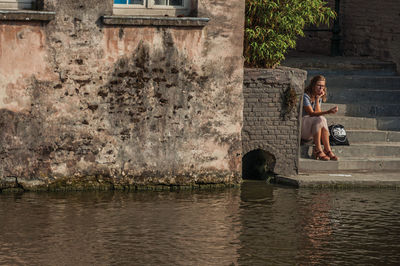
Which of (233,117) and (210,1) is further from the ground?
(210,1)

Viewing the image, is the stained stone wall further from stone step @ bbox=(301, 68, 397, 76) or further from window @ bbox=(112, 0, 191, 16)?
stone step @ bbox=(301, 68, 397, 76)

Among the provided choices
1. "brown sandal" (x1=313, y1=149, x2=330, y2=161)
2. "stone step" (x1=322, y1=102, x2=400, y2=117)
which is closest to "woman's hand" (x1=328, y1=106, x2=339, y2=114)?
"brown sandal" (x1=313, y1=149, x2=330, y2=161)

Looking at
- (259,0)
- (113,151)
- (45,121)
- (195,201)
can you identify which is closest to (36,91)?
(45,121)

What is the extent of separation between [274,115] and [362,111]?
96.3 inches

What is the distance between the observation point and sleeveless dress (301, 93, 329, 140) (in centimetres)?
1466

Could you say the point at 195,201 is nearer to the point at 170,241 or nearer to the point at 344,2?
the point at 170,241

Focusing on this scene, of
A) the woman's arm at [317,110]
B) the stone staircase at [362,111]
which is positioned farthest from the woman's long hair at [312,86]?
the stone staircase at [362,111]

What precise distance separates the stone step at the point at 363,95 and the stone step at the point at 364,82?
0.90 ft

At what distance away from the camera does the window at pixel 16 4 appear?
12.9 m

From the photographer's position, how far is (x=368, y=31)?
18.9 meters

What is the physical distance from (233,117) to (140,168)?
1.38 metres

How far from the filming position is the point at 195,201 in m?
12.6

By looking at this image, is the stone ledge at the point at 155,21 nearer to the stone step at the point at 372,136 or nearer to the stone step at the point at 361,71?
the stone step at the point at 372,136

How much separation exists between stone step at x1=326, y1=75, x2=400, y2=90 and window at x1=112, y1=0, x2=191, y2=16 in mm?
4061
